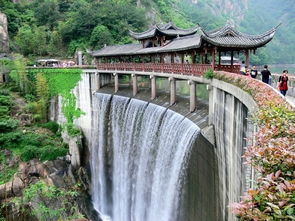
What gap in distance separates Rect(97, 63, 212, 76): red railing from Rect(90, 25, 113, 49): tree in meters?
18.3

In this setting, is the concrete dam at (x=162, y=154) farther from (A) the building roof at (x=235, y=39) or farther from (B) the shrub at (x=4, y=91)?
(B) the shrub at (x=4, y=91)

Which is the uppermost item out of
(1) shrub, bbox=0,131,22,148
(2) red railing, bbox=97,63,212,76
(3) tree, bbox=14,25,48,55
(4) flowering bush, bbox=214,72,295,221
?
(3) tree, bbox=14,25,48,55

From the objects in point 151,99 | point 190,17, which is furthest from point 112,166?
point 190,17

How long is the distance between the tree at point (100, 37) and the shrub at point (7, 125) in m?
25.5

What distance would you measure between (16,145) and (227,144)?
2196cm

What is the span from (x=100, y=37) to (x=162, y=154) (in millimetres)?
37322

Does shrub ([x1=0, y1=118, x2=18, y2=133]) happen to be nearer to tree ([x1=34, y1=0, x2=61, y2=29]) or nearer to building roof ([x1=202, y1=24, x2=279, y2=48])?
building roof ([x1=202, y1=24, x2=279, y2=48])

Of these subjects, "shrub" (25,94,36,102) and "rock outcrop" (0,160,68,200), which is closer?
"rock outcrop" (0,160,68,200)

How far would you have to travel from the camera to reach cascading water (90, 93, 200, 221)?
18.1 meters

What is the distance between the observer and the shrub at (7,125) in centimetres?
2992

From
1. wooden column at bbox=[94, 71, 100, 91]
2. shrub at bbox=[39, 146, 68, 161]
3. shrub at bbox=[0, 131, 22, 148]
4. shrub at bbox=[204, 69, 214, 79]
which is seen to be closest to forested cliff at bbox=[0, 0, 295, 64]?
wooden column at bbox=[94, 71, 100, 91]

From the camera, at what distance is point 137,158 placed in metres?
24.1

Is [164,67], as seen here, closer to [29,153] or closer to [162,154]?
[162,154]

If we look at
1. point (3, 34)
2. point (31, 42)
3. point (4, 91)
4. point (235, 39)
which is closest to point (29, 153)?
point (4, 91)
